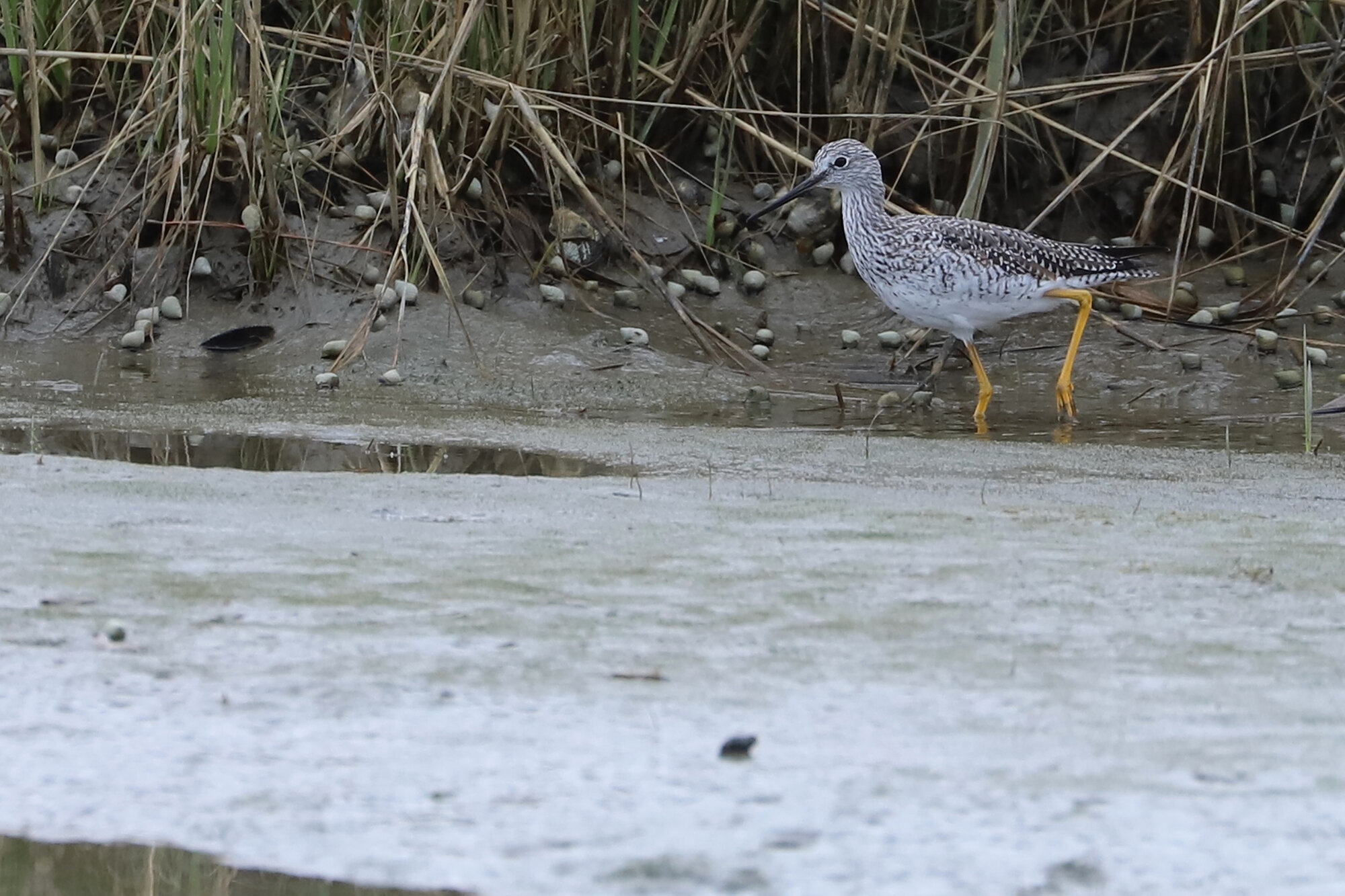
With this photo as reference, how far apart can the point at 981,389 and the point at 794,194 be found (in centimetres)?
132

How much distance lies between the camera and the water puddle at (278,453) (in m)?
4.95

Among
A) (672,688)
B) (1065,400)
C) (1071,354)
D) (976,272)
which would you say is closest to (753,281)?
(976,272)

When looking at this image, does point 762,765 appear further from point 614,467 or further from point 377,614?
point 614,467

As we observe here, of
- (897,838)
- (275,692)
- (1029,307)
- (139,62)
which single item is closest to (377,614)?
(275,692)

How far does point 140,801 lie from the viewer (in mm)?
2197

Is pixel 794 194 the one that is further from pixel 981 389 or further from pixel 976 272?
pixel 981 389

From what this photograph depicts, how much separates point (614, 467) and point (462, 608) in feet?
6.45

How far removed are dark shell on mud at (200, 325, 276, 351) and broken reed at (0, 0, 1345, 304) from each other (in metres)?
0.33

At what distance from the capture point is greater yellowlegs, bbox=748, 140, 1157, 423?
6777mm

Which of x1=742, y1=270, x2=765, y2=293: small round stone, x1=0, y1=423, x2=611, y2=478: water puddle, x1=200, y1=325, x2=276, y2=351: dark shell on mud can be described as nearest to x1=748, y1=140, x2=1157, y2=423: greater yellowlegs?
x1=742, y1=270, x2=765, y2=293: small round stone

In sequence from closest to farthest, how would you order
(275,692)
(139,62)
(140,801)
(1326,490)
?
(140,801) < (275,692) < (1326,490) < (139,62)

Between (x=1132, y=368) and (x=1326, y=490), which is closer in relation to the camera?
(x=1326, y=490)

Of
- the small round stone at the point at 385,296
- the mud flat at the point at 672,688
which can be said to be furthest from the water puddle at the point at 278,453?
the small round stone at the point at 385,296

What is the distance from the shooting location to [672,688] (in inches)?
100
